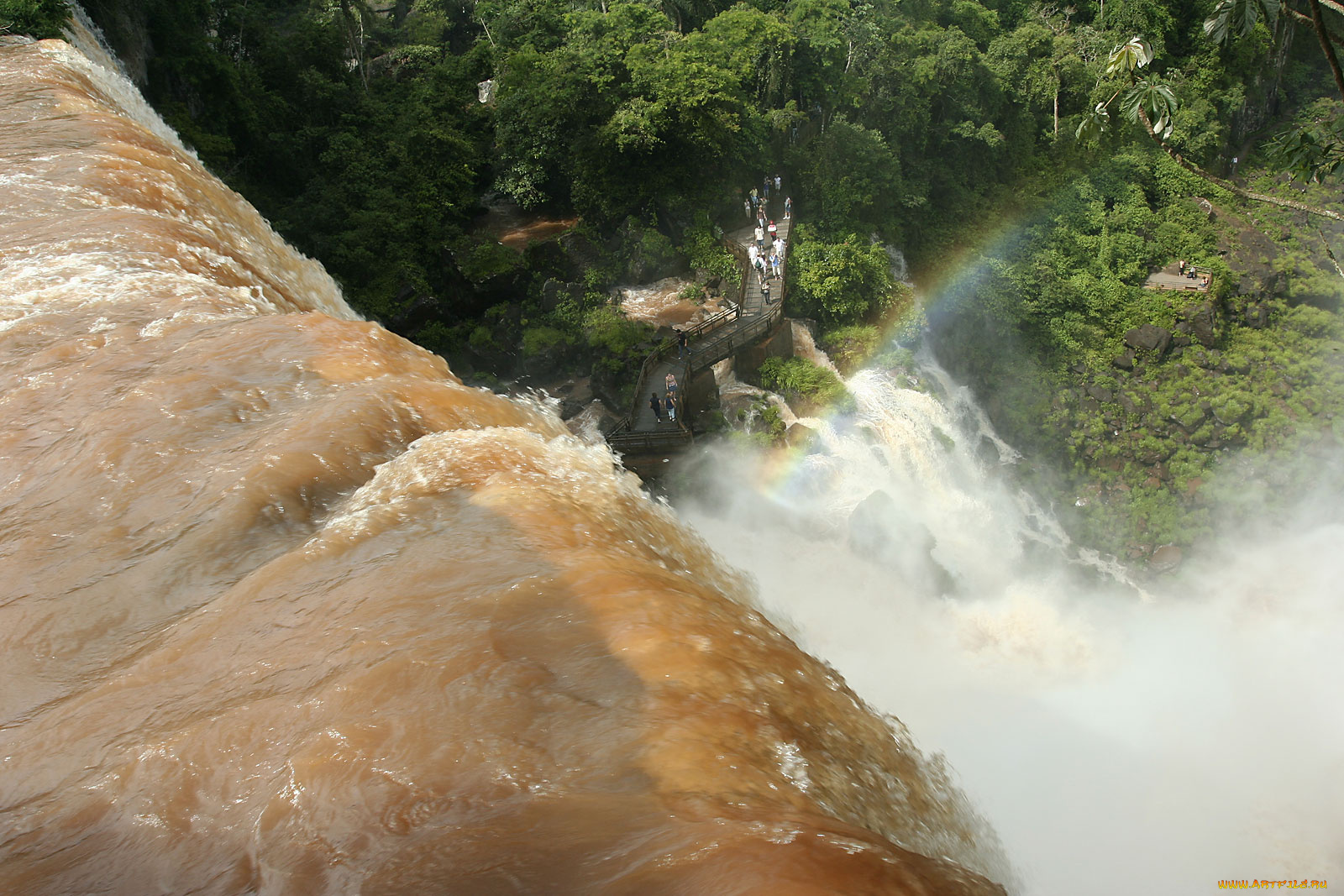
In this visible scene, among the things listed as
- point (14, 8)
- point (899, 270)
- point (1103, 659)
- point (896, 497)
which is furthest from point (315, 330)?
point (899, 270)

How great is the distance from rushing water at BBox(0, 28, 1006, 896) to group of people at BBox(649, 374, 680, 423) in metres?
8.00

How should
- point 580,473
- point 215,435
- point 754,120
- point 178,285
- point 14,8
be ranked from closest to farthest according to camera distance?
point 215,435 < point 580,473 < point 178,285 < point 14,8 < point 754,120

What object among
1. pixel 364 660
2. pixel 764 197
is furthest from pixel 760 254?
pixel 364 660

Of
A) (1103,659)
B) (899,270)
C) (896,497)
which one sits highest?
(899,270)

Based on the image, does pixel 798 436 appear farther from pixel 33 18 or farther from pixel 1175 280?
pixel 1175 280

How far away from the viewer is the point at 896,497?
17.0 meters

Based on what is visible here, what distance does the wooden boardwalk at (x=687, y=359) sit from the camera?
48.6ft

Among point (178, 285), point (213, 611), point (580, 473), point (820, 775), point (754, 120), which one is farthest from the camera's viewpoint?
point (754, 120)

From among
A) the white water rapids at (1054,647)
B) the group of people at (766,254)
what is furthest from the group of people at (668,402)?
the group of people at (766,254)

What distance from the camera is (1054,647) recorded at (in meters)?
16.2

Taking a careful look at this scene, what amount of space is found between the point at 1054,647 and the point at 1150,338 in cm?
1137

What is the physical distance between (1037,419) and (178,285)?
2056 centimetres

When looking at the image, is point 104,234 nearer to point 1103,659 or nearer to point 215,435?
point 215,435

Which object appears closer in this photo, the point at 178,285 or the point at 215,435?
the point at 215,435
